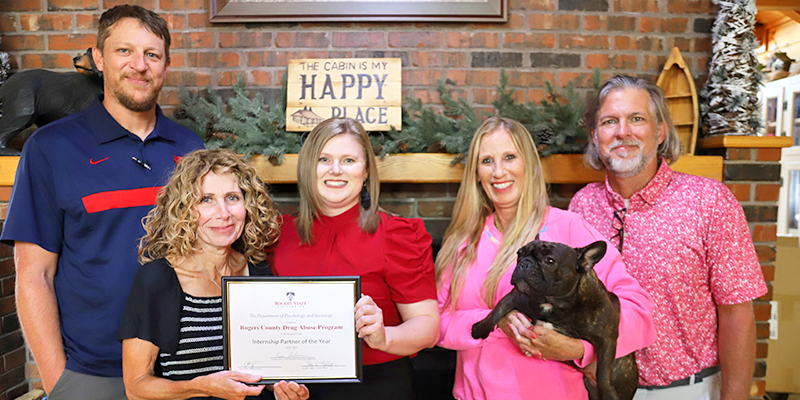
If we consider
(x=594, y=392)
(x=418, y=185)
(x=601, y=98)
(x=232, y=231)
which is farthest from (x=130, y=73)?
(x=594, y=392)

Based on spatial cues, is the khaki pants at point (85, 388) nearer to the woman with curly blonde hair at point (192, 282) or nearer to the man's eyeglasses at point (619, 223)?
the woman with curly blonde hair at point (192, 282)

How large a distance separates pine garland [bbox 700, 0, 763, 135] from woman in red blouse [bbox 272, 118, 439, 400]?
1996mm

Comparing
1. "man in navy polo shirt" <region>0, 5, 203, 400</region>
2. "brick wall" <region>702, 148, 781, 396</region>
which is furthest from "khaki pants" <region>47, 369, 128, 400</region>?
"brick wall" <region>702, 148, 781, 396</region>

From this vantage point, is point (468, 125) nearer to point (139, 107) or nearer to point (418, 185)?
point (418, 185)

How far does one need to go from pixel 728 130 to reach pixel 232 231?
2653mm

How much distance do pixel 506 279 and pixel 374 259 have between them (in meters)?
0.49

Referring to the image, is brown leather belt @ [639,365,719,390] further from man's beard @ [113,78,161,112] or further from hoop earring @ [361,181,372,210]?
man's beard @ [113,78,161,112]

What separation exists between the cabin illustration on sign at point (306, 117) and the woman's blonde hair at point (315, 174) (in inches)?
A: 35.8

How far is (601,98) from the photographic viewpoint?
188 cm

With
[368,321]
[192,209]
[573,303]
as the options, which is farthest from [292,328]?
[573,303]

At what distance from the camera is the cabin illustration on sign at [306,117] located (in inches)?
98.6

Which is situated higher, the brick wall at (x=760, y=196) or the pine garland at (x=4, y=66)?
the pine garland at (x=4, y=66)

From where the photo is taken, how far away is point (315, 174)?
62.8 inches
